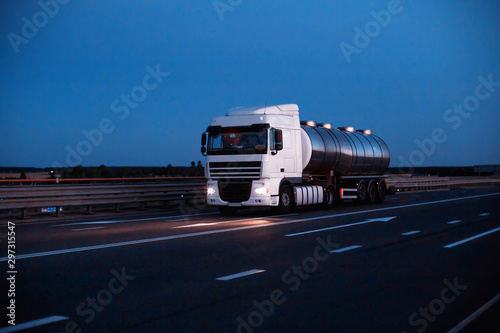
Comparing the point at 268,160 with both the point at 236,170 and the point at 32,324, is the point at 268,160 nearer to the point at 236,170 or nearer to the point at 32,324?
the point at 236,170

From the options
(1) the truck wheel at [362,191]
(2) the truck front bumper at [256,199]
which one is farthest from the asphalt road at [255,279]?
(1) the truck wheel at [362,191]

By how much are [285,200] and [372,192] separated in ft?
29.9

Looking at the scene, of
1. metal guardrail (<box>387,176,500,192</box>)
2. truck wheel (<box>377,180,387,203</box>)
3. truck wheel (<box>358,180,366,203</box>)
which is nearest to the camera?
truck wheel (<box>358,180,366,203</box>)

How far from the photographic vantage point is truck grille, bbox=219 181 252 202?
797 inches

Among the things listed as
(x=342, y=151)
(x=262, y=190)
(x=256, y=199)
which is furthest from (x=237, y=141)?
(x=342, y=151)

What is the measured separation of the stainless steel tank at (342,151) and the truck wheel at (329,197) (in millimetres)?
758

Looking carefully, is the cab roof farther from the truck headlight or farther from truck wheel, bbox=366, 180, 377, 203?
truck wheel, bbox=366, 180, 377, 203

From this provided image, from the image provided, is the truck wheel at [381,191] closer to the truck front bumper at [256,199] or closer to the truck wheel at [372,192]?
the truck wheel at [372,192]

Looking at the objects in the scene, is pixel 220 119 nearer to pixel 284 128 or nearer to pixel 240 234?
pixel 284 128

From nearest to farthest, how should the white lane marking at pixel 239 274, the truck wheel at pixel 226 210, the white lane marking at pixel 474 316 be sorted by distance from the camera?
the white lane marking at pixel 474 316, the white lane marking at pixel 239 274, the truck wheel at pixel 226 210

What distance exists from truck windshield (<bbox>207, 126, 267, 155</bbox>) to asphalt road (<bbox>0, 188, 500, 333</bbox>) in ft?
16.6

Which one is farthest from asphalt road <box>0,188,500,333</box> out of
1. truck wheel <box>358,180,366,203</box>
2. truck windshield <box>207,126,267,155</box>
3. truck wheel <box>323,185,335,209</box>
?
truck wheel <box>358,180,366,203</box>

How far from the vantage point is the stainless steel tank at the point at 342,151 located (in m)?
23.2

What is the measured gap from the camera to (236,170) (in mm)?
20297
